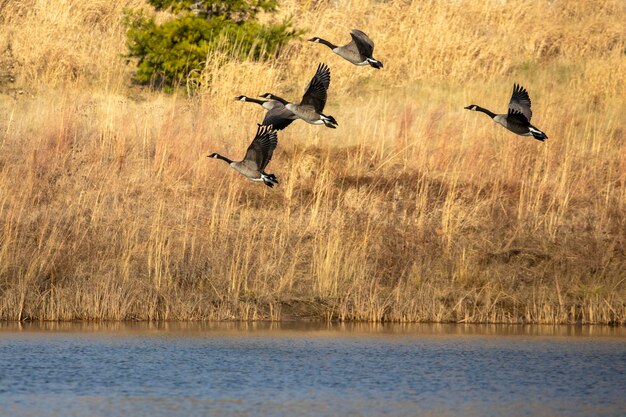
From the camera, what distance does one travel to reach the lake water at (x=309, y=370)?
31.6ft

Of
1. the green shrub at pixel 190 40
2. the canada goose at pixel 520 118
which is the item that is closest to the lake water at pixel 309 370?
the canada goose at pixel 520 118

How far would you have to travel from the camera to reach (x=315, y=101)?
13484 mm

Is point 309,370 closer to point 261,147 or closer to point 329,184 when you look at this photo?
point 261,147

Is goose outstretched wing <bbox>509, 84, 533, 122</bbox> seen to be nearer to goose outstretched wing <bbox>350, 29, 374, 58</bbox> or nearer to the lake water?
goose outstretched wing <bbox>350, 29, 374, 58</bbox>

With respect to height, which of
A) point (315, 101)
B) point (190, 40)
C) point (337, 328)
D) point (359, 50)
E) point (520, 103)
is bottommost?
point (337, 328)

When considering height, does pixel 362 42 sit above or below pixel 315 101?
above

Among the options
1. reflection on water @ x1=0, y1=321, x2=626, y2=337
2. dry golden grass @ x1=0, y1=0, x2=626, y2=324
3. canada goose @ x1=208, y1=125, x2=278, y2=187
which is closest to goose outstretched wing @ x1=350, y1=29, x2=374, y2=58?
canada goose @ x1=208, y1=125, x2=278, y2=187

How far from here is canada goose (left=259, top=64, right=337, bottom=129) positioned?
13.3m

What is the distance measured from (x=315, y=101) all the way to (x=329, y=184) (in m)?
3.20

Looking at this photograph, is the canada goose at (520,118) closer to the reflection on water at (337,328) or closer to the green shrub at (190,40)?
the reflection on water at (337,328)

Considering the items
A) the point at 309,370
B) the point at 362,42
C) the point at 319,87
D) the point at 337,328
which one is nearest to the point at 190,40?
the point at 362,42

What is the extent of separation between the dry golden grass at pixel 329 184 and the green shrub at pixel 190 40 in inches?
18.9

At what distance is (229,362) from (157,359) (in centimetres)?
69

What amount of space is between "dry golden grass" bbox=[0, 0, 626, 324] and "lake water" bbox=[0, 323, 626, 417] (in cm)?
59
